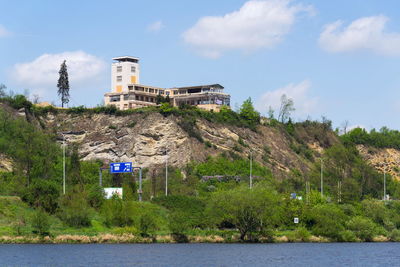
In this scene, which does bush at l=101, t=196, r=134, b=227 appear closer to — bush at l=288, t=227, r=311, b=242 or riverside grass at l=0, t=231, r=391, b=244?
riverside grass at l=0, t=231, r=391, b=244

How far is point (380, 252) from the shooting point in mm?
78438

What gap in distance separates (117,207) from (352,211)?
35451 millimetres

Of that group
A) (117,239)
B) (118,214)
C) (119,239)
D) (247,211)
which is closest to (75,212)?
(118,214)

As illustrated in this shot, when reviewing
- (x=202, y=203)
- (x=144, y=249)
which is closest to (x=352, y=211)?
(x=202, y=203)

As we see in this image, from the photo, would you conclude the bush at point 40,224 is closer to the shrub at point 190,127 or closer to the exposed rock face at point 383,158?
the shrub at point 190,127

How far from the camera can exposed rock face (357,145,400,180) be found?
16612cm

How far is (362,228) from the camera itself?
95500 mm

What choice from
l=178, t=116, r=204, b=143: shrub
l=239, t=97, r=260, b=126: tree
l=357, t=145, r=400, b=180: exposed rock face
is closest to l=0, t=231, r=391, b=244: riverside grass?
l=178, t=116, r=204, b=143: shrub

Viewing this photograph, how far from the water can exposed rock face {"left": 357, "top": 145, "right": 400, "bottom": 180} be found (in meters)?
84.8

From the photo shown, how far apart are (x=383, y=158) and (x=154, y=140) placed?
61.1 m

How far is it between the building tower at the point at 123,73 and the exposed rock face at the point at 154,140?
22.5 metres

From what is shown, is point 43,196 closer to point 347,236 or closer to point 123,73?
point 347,236

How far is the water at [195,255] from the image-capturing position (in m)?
59.3

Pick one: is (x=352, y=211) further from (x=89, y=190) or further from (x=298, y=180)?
(x=89, y=190)
